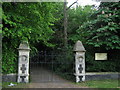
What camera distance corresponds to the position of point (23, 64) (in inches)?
287

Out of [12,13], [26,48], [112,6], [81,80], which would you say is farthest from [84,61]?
[12,13]

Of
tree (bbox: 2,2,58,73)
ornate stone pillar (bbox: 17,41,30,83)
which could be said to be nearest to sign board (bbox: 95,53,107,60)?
tree (bbox: 2,2,58,73)

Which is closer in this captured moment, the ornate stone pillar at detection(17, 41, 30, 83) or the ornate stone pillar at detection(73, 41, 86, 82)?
the ornate stone pillar at detection(17, 41, 30, 83)

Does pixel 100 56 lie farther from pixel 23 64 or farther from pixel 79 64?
pixel 23 64

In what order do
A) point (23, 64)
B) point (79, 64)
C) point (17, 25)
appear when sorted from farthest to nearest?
1. point (79, 64)
2. point (23, 64)
3. point (17, 25)

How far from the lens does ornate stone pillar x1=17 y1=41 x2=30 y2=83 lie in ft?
23.7

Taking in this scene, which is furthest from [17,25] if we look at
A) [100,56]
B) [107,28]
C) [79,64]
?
[100,56]

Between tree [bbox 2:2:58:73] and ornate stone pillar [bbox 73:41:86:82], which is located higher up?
tree [bbox 2:2:58:73]

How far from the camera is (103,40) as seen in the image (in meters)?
8.14

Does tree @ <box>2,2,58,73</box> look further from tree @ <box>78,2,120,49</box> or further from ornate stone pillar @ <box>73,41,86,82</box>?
tree @ <box>78,2,120,49</box>

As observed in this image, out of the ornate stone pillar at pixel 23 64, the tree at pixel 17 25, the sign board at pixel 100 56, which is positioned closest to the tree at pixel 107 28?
the sign board at pixel 100 56

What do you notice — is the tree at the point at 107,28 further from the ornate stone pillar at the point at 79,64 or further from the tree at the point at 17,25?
the tree at the point at 17,25

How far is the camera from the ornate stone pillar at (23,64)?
721cm

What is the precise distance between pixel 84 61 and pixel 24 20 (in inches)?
164
